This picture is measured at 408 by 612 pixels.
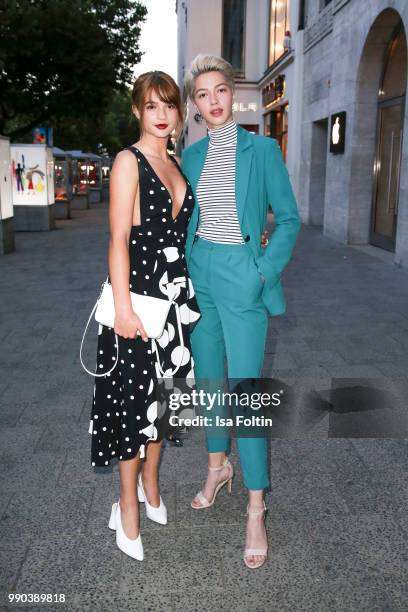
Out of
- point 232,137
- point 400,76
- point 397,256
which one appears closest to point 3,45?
point 400,76

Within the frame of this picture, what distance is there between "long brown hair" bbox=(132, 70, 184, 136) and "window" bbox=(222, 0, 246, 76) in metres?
28.0

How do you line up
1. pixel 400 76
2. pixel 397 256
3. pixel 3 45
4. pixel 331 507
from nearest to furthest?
pixel 331 507 → pixel 397 256 → pixel 400 76 → pixel 3 45

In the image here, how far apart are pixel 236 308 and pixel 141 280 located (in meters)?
0.44

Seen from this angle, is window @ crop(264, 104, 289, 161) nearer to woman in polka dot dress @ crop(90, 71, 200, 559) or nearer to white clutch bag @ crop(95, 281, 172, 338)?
woman in polka dot dress @ crop(90, 71, 200, 559)

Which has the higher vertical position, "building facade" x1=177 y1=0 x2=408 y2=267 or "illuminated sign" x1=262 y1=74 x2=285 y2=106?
"illuminated sign" x1=262 y1=74 x2=285 y2=106

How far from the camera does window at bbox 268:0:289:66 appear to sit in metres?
22.6

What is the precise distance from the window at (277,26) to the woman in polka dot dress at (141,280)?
69.7 feet

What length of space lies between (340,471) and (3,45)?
70.5 feet

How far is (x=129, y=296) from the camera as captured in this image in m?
2.39

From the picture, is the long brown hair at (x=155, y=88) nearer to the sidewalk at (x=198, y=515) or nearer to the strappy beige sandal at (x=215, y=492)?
the strappy beige sandal at (x=215, y=492)

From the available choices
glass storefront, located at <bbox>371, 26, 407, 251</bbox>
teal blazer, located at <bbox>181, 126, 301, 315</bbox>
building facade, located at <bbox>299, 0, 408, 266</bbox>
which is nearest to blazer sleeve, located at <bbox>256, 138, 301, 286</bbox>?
teal blazer, located at <bbox>181, 126, 301, 315</bbox>

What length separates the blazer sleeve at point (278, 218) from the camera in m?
2.59

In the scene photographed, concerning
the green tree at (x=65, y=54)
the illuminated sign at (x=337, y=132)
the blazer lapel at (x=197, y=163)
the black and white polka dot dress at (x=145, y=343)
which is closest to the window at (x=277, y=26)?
the green tree at (x=65, y=54)

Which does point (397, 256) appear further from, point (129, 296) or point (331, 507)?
point (129, 296)
